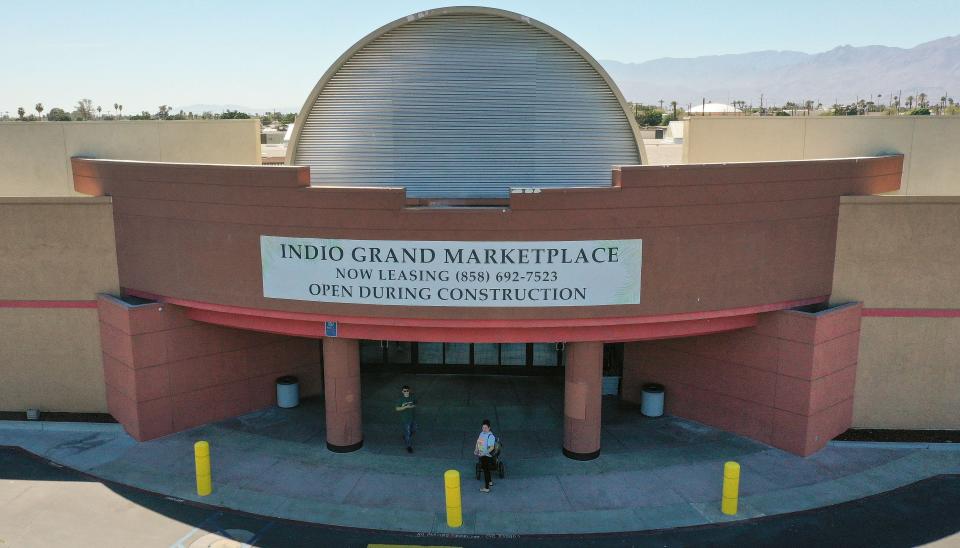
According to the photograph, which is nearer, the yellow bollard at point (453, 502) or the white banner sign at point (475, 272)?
the yellow bollard at point (453, 502)

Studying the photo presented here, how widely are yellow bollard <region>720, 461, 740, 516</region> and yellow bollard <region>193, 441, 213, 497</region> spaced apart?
33.2 feet

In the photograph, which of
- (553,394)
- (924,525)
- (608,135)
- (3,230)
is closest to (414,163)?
(608,135)

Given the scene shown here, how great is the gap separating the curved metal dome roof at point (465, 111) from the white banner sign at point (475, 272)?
102 inches

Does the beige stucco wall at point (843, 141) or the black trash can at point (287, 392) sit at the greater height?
the beige stucco wall at point (843, 141)

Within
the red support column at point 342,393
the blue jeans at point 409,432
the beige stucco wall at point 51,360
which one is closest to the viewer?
the red support column at point 342,393

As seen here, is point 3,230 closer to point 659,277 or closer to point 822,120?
point 659,277

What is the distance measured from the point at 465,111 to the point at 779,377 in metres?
9.56

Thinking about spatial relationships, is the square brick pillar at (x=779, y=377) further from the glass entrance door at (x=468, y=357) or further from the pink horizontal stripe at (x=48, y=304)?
the pink horizontal stripe at (x=48, y=304)

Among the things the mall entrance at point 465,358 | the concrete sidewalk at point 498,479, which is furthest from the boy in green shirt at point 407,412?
the mall entrance at point 465,358

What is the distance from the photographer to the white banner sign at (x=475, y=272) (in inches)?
542

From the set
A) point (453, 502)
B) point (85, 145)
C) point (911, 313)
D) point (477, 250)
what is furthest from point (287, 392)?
point (911, 313)

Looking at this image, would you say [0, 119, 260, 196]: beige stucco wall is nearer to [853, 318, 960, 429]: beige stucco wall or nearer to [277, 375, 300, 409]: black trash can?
[277, 375, 300, 409]: black trash can

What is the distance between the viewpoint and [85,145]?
68.8ft

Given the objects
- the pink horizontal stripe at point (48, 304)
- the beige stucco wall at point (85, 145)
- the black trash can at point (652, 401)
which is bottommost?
the black trash can at point (652, 401)
